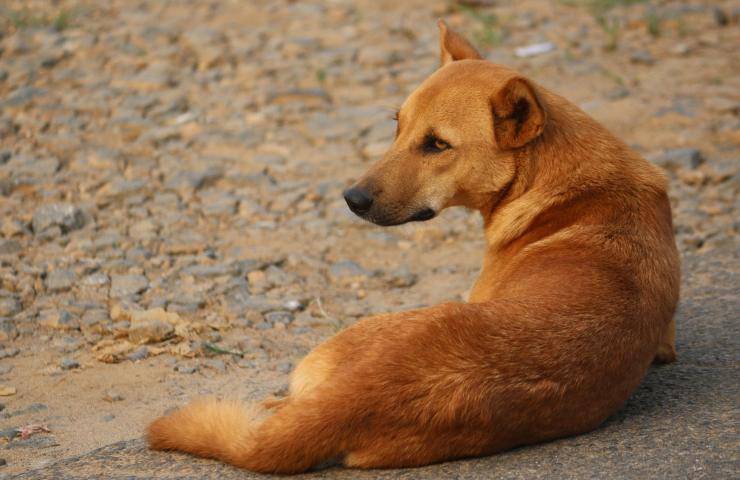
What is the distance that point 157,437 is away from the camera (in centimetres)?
382

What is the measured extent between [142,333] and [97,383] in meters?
0.50

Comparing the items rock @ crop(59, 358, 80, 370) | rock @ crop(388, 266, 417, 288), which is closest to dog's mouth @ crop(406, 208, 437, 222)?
rock @ crop(388, 266, 417, 288)

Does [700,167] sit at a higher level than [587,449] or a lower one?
lower

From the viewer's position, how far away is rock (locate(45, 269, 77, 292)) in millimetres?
5902

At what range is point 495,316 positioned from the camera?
3598 mm

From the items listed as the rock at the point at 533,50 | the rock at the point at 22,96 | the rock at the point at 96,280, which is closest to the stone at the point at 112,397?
the rock at the point at 96,280

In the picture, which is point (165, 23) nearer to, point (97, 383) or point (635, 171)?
point (97, 383)

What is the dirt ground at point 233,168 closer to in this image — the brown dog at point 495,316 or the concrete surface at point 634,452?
the concrete surface at point 634,452

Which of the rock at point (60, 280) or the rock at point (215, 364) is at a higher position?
the rock at point (60, 280)

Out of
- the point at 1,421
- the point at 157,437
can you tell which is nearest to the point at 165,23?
the point at 1,421

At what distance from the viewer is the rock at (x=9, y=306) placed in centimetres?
560

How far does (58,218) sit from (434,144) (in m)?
3.20

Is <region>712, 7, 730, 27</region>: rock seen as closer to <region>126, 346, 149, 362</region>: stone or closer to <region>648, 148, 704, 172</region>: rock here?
<region>648, 148, 704, 172</region>: rock

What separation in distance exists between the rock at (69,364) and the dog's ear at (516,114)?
2.49 m
